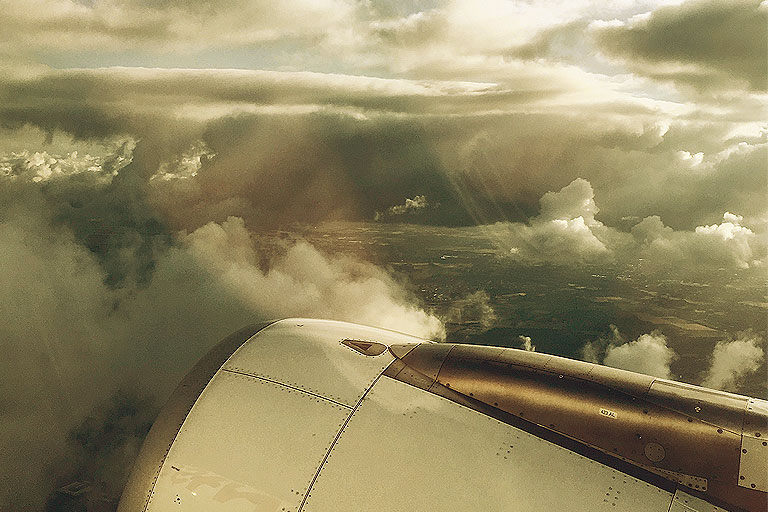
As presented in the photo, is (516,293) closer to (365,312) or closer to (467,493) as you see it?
(365,312)

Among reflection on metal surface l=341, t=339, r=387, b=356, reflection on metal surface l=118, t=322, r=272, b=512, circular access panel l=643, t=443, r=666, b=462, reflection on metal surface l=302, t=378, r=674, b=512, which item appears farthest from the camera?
reflection on metal surface l=341, t=339, r=387, b=356

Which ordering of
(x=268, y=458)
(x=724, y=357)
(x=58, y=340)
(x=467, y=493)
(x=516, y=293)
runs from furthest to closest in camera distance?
(x=58, y=340) < (x=516, y=293) < (x=724, y=357) < (x=268, y=458) < (x=467, y=493)

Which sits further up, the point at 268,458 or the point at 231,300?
the point at 268,458

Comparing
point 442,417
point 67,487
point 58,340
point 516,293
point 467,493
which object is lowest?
point 67,487

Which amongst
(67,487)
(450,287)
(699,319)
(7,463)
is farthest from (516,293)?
(7,463)

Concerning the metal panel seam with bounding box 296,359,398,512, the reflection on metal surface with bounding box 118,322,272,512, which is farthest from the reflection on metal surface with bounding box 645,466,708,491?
the reflection on metal surface with bounding box 118,322,272,512

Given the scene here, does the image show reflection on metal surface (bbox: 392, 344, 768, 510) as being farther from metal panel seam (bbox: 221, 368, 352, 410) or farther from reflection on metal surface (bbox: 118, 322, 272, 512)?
reflection on metal surface (bbox: 118, 322, 272, 512)

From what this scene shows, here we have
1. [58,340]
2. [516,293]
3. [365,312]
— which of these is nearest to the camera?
[516,293]
